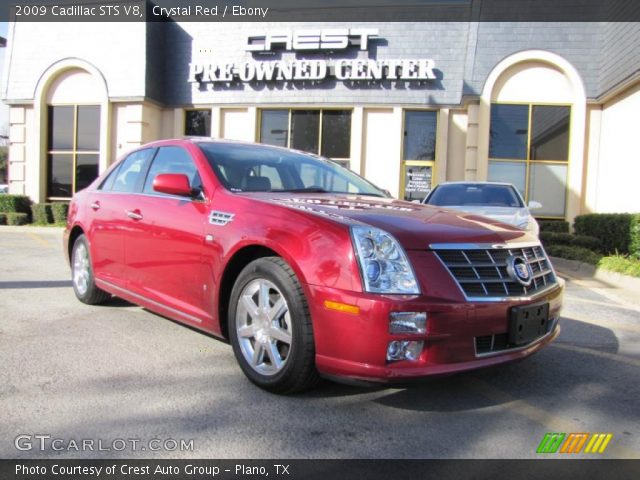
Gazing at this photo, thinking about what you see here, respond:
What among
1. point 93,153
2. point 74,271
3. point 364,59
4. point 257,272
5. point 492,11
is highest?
point 492,11

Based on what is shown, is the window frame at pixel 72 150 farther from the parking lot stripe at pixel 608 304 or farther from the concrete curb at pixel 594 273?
the parking lot stripe at pixel 608 304

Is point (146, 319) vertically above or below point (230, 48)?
below

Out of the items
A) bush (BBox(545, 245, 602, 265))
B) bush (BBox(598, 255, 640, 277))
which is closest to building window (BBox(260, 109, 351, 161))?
bush (BBox(545, 245, 602, 265))

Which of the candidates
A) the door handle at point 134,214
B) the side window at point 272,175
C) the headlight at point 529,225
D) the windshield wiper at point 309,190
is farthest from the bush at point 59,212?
Answer: the windshield wiper at point 309,190

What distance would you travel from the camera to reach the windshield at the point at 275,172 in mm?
3861

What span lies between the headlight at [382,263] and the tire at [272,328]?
411 millimetres

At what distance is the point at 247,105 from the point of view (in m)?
16.5

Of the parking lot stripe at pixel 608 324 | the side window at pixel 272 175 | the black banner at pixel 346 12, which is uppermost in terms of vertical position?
the black banner at pixel 346 12

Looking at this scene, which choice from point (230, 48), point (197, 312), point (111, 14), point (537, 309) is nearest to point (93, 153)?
point (111, 14)

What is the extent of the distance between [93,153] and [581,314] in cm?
1592

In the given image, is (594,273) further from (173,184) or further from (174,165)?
(173,184)

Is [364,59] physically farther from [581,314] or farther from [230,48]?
[581,314]

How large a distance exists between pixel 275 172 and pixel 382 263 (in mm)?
1674

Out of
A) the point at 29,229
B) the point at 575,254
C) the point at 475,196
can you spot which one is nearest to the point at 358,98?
the point at 475,196
